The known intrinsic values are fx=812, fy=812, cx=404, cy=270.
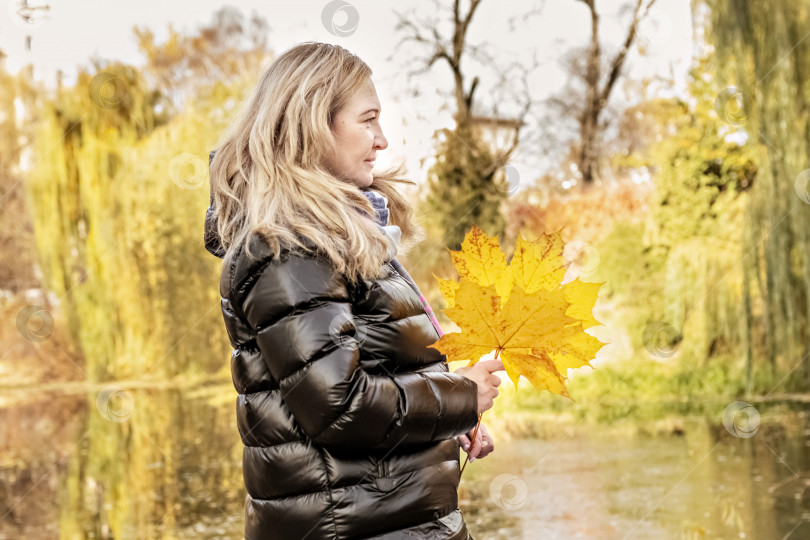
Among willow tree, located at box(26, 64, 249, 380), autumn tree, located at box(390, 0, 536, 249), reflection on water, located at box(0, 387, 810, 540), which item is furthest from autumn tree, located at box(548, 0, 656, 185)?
willow tree, located at box(26, 64, 249, 380)

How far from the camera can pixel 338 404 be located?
0.98 m

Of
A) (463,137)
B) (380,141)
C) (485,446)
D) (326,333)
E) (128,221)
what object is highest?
(463,137)

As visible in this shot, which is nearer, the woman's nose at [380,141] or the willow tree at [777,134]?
the woman's nose at [380,141]

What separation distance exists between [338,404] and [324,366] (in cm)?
5

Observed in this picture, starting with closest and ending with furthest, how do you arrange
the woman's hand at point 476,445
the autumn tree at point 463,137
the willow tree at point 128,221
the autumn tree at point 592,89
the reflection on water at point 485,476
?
the woman's hand at point 476,445, the reflection on water at point 485,476, the willow tree at point 128,221, the autumn tree at point 463,137, the autumn tree at point 592,89

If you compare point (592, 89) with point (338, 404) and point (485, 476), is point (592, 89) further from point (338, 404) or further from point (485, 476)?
point (338, 404)

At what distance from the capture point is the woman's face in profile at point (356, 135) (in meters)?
1.18

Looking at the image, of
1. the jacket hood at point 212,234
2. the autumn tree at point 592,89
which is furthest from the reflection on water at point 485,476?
the jacket hood at point 212,234

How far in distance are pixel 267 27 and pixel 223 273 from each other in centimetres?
460

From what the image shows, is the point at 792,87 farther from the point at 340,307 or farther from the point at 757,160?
the point at 340,307

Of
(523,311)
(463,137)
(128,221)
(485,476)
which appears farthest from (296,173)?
(463,137)

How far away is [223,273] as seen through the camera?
1095mm

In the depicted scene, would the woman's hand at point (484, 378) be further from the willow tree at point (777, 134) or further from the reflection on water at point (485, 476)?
the willow tree at point (777, 134)

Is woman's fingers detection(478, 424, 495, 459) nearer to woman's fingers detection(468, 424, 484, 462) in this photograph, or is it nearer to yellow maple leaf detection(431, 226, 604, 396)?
woman's fingers detection(468, 424, 484, 462)
